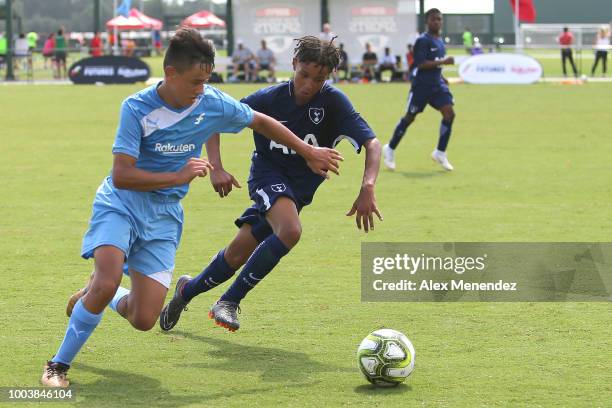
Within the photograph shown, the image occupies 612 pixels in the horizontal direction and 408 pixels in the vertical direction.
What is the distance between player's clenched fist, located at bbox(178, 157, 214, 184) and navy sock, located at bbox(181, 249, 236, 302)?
53.5 inches

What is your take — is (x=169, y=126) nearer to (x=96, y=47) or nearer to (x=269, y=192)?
(x=269, y=192)

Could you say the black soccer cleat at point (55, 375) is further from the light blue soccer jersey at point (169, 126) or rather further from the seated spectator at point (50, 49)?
the seated spectator at point (50, 49)

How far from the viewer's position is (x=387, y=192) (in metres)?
13.6

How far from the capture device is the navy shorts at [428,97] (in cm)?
1529

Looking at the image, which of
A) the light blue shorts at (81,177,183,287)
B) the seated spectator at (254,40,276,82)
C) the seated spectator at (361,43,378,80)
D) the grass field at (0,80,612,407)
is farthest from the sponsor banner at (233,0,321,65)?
the light blue shorts at (81,177,183,287)

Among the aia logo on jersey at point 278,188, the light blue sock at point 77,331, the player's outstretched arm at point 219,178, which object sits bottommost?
the light blue sock at point 77,331

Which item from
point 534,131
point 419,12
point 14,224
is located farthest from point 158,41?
point 14,224

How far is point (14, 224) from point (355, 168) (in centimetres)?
623

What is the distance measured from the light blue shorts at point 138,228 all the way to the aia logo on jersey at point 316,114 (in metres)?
1.24

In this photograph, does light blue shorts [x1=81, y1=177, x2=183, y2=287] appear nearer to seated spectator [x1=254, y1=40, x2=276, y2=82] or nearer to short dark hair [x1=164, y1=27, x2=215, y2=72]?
short dark hair [x1=164, y1=27, x2=215, y2=72]

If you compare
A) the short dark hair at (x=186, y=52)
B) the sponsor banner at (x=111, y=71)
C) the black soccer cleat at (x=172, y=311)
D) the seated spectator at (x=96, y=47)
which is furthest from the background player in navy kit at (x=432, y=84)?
the seated spectator at (x=96, y=47)

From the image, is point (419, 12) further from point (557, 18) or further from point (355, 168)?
point (557, 18)

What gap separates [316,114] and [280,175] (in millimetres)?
456

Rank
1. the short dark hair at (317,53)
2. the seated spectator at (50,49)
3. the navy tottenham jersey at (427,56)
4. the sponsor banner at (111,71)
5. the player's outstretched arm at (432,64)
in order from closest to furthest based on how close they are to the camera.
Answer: the short dark hair at (317,53) < the player's outstretched arm at (432,64) < the navy tottenham jersey at (427,56) < the sponsor banner at (111,71) < the seated spectator at (50,49)
